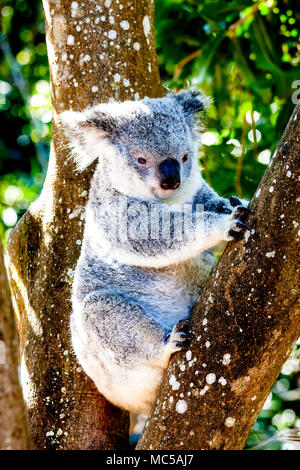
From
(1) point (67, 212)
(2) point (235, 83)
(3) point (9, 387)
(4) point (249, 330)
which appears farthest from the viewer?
(2) point (235, 83)

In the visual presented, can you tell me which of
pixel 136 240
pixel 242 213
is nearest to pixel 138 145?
pixel 136 240

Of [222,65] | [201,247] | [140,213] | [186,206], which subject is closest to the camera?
[201,247]

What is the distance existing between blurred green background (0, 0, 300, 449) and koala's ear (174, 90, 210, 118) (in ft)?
1.00

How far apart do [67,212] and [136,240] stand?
648 millimetres

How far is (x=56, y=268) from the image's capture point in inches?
142

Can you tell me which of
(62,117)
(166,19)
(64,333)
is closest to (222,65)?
(166,19)

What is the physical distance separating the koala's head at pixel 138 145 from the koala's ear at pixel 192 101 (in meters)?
0.13

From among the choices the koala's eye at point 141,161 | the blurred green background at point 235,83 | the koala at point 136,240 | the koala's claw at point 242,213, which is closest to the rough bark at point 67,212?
the koala at point 136,240

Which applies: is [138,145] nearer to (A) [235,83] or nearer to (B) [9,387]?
(B) [9,387]

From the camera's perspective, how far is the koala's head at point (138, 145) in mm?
3342

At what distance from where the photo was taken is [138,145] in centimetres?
340

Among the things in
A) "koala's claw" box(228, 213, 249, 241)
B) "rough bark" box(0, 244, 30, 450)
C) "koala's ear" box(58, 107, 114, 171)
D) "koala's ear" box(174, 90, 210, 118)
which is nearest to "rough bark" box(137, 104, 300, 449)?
"koala's claw" box(228, 213, 249, 241)
